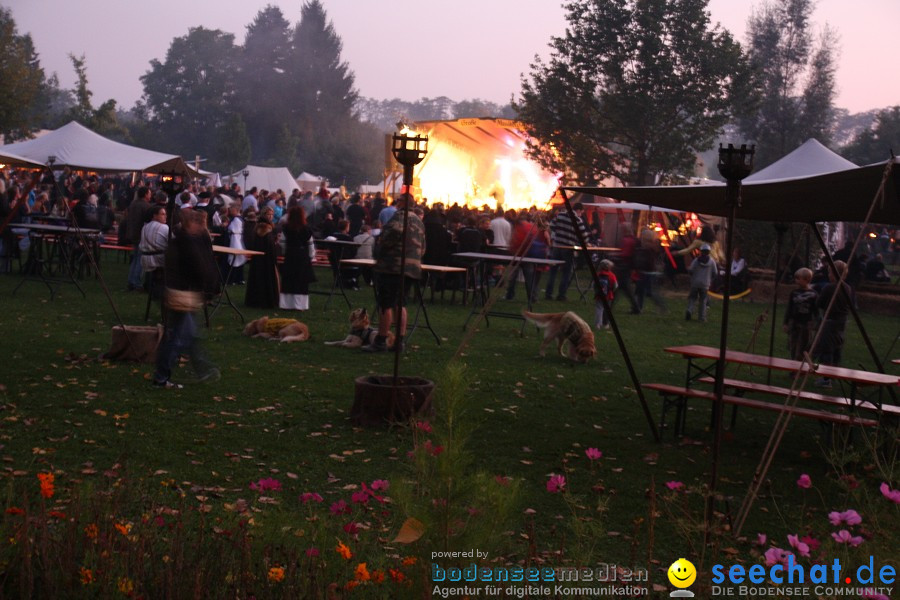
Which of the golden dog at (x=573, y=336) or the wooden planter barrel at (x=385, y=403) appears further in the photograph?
the golden dog at (x=573, y=336)

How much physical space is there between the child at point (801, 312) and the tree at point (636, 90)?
65.6ft

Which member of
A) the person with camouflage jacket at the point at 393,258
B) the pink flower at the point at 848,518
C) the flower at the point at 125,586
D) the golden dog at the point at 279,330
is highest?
the person with camouflage jacket at the point at 393,258

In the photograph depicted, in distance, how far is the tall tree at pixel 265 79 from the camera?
97.5 metres

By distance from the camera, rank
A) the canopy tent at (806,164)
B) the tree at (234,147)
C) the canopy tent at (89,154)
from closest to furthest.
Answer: the canopy tent at (806,164), the canopy tent at (89,154), the tree at (234,147)

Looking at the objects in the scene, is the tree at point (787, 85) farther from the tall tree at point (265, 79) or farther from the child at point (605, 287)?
the tall tree at point (265, 79)

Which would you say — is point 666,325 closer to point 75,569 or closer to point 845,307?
point 845,307

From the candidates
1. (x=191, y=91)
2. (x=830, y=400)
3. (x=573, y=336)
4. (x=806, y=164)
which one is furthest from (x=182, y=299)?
(x=191, y=91)

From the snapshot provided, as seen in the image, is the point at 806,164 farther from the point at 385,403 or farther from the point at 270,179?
the point at 270,179

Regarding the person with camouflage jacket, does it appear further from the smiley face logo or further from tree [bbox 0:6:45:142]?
tree [bbox 0:6:45:142]

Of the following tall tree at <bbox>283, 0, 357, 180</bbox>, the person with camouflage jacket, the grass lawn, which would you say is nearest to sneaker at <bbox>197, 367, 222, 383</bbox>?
the grass lawn

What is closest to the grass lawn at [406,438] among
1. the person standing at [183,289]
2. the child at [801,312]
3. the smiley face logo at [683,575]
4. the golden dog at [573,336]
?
the smiley face logo at [683,575]

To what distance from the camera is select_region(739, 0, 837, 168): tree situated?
4534 centimetres

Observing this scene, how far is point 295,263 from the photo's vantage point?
589 inches

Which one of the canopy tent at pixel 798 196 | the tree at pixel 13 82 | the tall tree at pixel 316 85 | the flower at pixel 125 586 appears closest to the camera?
the flower at pixel 125 586
